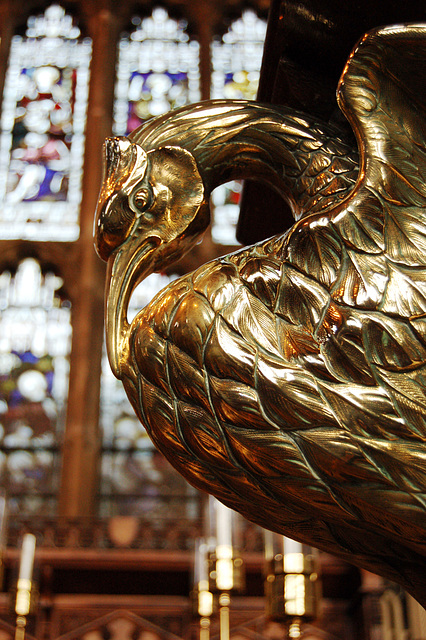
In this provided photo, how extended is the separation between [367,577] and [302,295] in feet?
11.8

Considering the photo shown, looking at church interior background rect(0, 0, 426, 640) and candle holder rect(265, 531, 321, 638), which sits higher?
church interior background rect(0, 0, 426, 640)

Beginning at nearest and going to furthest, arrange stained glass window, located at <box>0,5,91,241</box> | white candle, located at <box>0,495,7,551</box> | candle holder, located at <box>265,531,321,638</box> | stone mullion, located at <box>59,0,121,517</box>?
1. candle holder, located at <box>265,531,321,638</box>
2. white candle, located at <box>0,495,7,551</box>
3. stone mullion, located at <box>59,0,121,517</box>
4. stained glass window, located at <box>0,5,91,241</box>

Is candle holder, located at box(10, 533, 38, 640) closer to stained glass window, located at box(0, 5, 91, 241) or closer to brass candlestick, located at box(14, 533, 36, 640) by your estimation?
brass candlestick, located at box(14, 533, 36, 640)

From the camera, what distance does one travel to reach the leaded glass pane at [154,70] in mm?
6598

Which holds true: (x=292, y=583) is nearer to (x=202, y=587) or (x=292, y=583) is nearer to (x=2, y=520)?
(x=202, y=587)

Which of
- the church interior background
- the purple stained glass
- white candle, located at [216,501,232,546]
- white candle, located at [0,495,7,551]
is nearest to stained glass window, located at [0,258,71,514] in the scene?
the church interior background

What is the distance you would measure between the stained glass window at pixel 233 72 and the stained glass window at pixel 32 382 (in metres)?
1.37

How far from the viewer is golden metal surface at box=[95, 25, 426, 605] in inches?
12.2

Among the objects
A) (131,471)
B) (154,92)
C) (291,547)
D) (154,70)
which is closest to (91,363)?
(131,471)

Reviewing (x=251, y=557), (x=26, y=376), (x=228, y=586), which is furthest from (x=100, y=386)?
(x=228, y=586)

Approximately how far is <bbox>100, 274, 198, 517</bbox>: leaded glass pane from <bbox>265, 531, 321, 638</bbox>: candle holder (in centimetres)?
342

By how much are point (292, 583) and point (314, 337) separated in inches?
62.1

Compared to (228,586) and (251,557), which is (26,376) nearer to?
(251,557)

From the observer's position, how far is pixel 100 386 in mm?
5527
